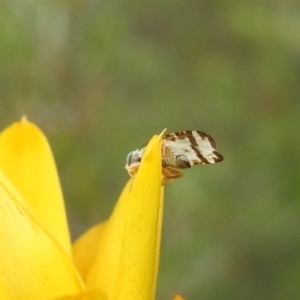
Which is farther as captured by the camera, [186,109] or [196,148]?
[186,109]

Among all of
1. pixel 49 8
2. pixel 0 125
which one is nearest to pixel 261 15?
pixel 49 8

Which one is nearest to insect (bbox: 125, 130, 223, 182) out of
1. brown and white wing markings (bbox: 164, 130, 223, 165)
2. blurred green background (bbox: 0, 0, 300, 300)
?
brown and white wing markings (bbox: 164, 130, 223, 165)

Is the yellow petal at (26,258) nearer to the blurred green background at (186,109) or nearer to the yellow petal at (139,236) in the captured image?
the yellow petal at (139,236)

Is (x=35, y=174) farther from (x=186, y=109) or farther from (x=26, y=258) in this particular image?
(x=186, y=109)

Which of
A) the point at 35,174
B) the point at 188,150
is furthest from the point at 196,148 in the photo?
the point at 35,174

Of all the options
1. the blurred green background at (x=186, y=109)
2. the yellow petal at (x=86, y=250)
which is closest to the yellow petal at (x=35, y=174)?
the yellow petal at (x=86, y=250)

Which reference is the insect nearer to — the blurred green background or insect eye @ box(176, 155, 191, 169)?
insect eye @ box(176, 155, 191, 169)
